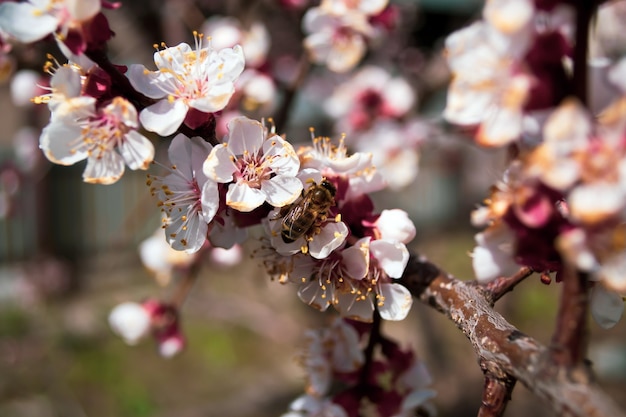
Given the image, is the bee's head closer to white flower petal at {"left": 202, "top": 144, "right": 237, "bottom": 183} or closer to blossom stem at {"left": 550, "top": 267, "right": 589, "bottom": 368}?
white flower petal at {"left": 202, "top": 144, "right": 237, "bottom": 183}

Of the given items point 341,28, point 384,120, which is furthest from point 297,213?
point 384,120

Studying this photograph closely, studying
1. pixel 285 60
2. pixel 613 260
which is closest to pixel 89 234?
pixel 285 60

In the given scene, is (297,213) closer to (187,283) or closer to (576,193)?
(576,193)

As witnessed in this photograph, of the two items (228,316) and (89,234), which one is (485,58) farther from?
(89,234)

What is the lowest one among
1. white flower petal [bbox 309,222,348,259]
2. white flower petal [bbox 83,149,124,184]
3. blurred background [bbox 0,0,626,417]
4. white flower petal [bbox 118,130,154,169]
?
blurred background [bbox 0,0,626,417]

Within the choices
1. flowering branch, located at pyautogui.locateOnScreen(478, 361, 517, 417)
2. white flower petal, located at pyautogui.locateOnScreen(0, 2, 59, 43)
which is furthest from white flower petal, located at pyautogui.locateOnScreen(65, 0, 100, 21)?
flowering branch, located at pyautogui.locateOnScreen(478, 361, 517, 417)

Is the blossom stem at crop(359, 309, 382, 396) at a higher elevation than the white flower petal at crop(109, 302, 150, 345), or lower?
higher

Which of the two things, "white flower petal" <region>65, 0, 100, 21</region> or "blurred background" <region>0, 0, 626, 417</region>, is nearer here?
"white flower petal" <region>65, 0, 100, 21</region>
